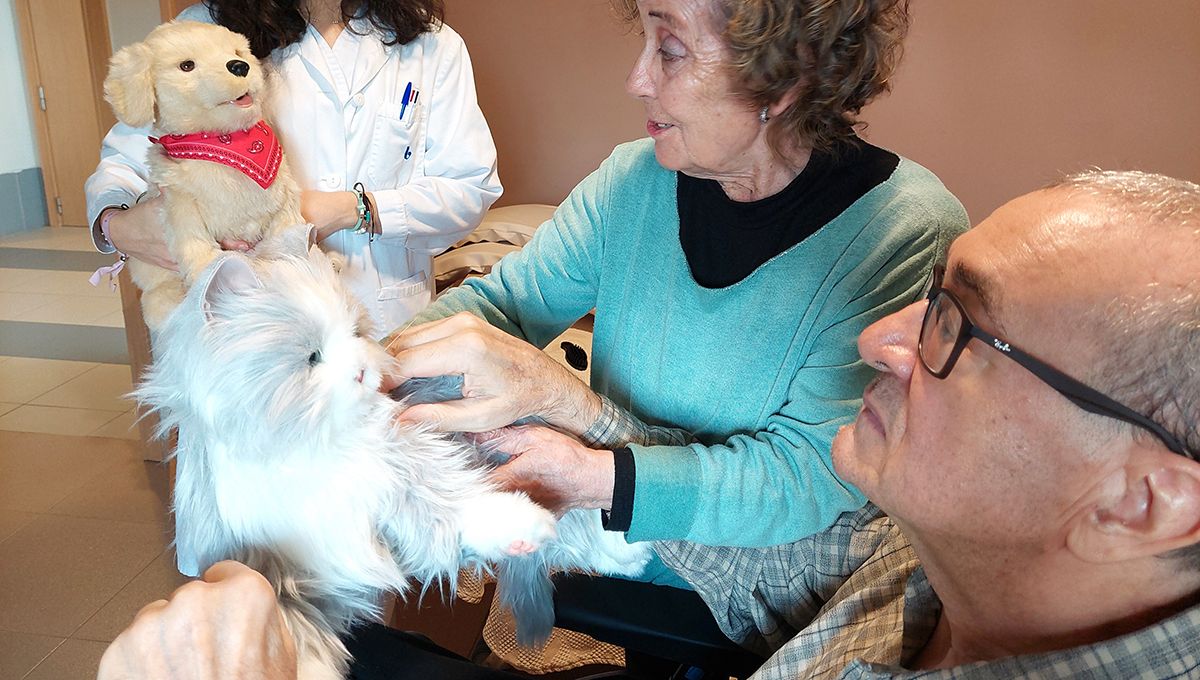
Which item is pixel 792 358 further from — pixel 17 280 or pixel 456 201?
pixel 17 280

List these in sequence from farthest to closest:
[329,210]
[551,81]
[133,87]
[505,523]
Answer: [551,81] → [329,210] → [133,87] → [505,523]

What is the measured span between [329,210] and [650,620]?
898 mm

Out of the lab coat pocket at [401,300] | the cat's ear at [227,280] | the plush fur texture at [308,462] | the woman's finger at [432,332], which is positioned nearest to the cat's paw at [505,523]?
the plush fur texture at [308,462]

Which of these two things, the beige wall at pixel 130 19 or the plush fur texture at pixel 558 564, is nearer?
the plush fur texture at pixel 558 564

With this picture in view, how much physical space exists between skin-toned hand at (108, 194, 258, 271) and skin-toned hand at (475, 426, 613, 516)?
60 centimetres

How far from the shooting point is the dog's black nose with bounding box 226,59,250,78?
138 cm

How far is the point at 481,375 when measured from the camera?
1.06 metres

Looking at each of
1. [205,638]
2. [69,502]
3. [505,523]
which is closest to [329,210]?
[505,523]

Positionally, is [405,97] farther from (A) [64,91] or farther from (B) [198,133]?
(A) [64,91]

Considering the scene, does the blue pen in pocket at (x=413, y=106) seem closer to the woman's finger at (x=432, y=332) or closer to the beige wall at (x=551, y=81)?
the woman's finger at (x=432, y=332)

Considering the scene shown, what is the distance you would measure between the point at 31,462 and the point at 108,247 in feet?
6.93

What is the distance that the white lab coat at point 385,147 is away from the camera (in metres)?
1.65

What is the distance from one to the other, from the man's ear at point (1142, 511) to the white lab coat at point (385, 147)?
1.21 m

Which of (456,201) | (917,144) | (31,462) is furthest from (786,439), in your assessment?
(31,462)
